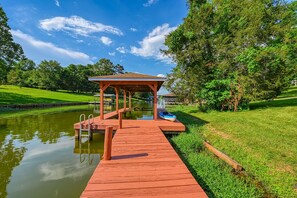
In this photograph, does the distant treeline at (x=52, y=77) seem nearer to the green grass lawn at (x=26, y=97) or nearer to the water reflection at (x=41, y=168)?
the green grass lawn at (x=26, y=97)

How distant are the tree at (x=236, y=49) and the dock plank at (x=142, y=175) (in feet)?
39.6

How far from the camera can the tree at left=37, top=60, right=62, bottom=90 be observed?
183ft

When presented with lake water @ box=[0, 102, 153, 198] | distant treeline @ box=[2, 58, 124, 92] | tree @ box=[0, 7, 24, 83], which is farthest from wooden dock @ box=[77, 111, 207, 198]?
distant treeline @ box=[2, 58, 124, 92]

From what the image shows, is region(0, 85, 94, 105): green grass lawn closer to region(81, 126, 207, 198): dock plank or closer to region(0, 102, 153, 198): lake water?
region(0, 102, 153, 198): lake water

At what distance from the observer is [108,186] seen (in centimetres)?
334

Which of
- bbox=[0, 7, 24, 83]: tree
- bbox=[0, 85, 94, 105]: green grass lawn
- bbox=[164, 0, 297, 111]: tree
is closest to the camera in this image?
bbox=[164, 0, 297, 111]: tree

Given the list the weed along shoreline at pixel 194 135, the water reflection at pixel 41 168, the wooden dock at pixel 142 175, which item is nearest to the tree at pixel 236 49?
the weed along shoreline at pixel 194 135

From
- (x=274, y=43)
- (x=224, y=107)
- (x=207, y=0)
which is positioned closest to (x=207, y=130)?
(x=224, y=107)

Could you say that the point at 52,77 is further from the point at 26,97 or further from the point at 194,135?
the point at 194,135

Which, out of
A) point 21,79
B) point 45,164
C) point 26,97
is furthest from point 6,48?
point 21,79

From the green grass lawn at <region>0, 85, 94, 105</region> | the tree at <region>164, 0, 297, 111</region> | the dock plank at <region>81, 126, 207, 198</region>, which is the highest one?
the tree at <region>164, 0, 297, 111</region>

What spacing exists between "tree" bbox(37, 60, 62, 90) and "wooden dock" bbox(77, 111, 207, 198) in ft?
196

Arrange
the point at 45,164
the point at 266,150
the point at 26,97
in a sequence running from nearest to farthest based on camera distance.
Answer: the point at 266,150
the point at 45,164
the point at 26,97

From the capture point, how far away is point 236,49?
15.4 m
